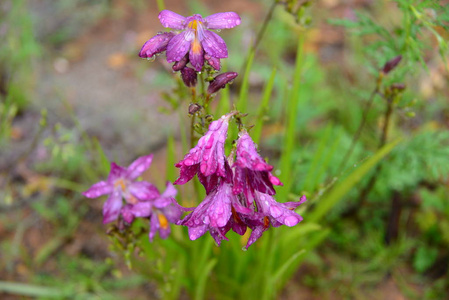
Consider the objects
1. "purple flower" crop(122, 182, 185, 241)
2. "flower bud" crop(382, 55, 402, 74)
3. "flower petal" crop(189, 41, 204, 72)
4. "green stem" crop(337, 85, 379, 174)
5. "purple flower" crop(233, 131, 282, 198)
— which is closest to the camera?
"purple flower" crop(233, 131, 282, 198)

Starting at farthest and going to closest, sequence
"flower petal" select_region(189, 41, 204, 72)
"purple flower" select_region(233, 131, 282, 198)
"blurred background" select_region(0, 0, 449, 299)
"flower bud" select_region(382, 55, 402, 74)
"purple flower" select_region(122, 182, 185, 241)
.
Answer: "blurred background" select_region(0, 0, 449, 299), "flower bud" select_region(382, 55, 402, 74), "purple flower" select_region(122, 182, 185, 241), "flower petal" select_region(189, 41, 204, 72), "purple flower" select_region(233, 131, 282, 198)

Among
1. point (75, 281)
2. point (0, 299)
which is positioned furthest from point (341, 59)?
point (0, 299)

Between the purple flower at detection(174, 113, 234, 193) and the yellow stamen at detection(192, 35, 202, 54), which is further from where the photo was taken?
the yellow stamen at detection(192, 35, 202, 54)

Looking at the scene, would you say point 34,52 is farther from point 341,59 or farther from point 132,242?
point 341,59

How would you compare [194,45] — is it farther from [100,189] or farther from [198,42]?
[100,189]

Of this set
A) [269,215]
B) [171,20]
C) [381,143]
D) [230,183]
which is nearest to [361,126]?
[381,143]

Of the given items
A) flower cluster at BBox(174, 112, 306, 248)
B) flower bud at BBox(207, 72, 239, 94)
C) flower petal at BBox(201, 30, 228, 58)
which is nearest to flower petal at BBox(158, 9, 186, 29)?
flower petal at BBox(201, 30, 228, 58)

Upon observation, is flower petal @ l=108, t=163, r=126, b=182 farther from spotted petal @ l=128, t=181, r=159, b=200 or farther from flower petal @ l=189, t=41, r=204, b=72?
flower petal @ l=189, t=41, r=204, b=72
